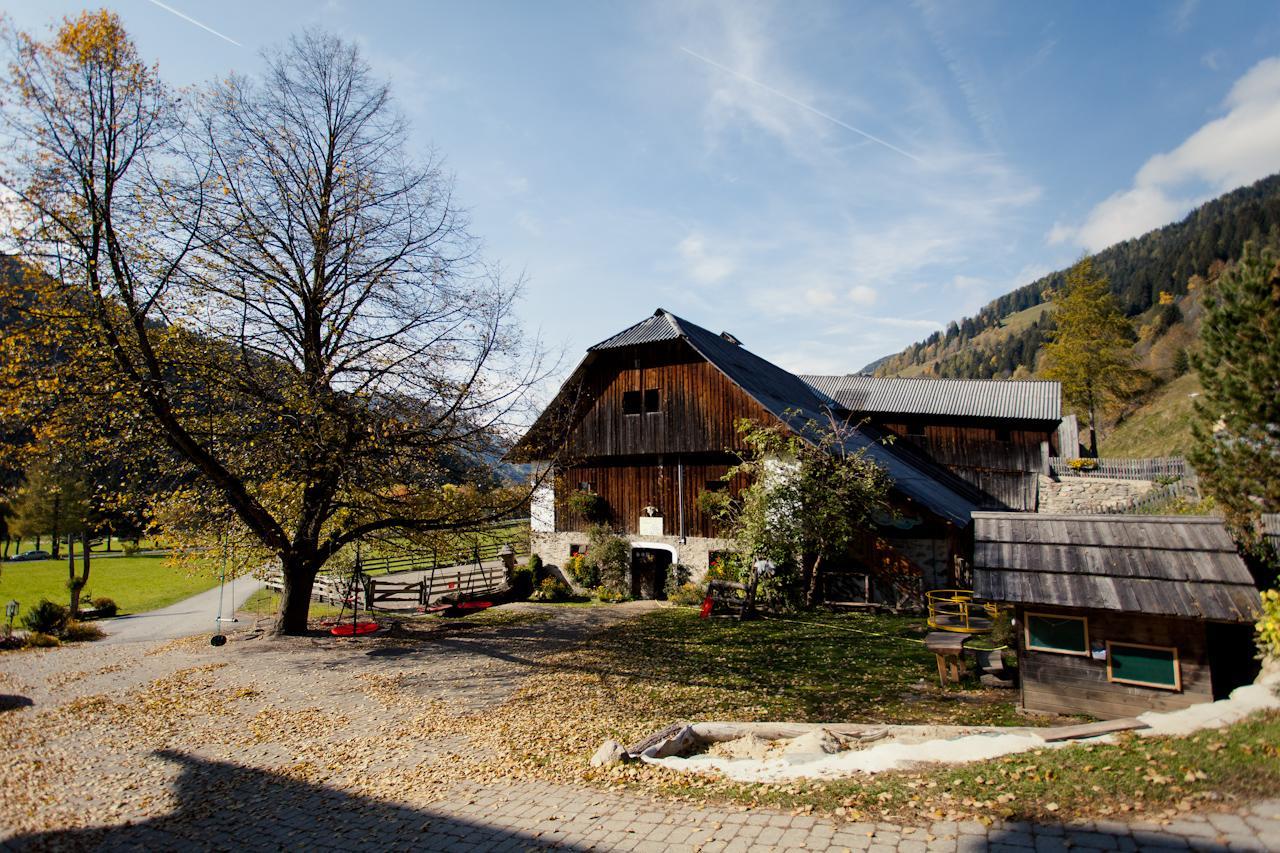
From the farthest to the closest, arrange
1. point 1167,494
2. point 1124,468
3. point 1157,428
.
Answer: point 1157,428 → point 1124,468 → point 1167,494

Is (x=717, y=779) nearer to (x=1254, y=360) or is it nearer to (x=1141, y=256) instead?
(x=1254, y=360)

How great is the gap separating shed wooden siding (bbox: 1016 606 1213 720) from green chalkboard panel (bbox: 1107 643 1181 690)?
72mm

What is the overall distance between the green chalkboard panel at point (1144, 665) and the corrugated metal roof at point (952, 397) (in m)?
20.2

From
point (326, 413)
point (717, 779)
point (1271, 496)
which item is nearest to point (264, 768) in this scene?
point (717, 779)

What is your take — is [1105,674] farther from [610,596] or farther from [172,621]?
[172,621]

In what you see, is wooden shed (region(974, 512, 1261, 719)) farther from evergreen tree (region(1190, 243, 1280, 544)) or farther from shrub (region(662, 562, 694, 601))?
shrub (region(662, 562, 694, 601))

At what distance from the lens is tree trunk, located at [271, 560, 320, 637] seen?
54.6 ft

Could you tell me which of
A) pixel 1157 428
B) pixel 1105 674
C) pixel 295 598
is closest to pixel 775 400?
pixel 1105 674

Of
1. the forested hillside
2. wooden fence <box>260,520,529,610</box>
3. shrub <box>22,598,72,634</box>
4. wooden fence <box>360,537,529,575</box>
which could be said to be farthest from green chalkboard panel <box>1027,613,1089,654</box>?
the forested hillside

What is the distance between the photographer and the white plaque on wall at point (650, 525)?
23.3 m

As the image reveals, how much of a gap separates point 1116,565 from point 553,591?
62.9 feet

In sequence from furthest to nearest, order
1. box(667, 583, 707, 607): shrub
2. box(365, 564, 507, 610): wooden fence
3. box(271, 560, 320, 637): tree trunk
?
box(365, 564, 507, 610): wooden fence → box(667, 583, 707, 607): shrub → box(271, 560, 320, 637): tree trunk

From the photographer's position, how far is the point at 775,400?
2386 cm

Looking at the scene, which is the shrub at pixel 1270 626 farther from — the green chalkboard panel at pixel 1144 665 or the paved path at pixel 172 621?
the paved path at pixel 172 621
